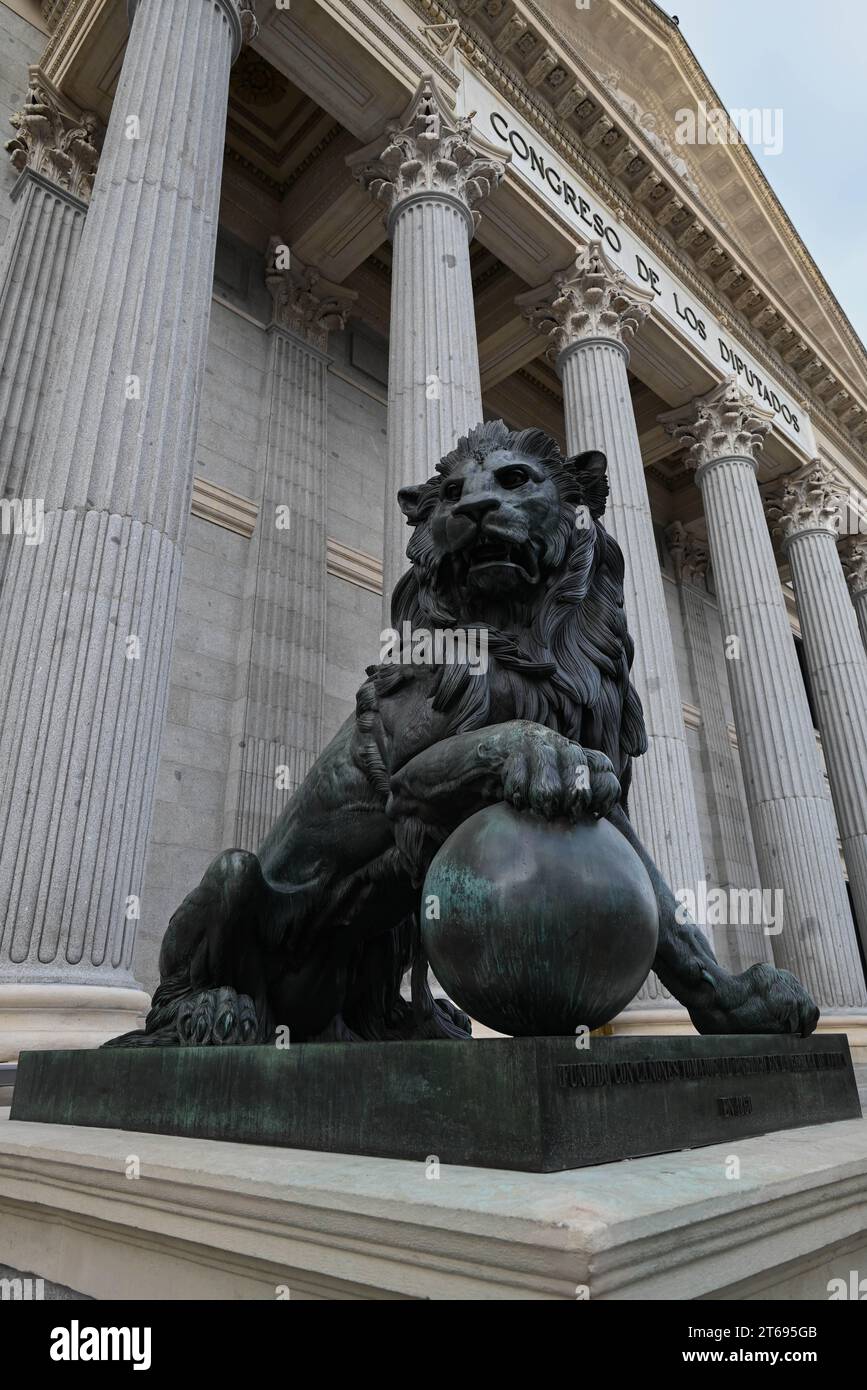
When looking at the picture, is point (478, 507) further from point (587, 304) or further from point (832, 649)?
point (832, 649)

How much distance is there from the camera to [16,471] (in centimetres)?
859

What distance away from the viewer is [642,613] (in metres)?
10.8

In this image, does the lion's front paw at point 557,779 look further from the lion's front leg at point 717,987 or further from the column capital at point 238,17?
the column capital at point 238,17

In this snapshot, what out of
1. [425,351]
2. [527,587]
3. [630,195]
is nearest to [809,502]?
[630,195]

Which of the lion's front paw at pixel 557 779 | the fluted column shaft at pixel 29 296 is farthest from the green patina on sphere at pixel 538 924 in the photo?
the fluted column shaft at pixel 29 296

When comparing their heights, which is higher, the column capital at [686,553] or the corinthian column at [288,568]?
the column capital at [686,553]

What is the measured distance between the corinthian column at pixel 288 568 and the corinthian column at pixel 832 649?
32.4 feet

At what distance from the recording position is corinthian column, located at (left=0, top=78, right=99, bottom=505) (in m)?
8.84

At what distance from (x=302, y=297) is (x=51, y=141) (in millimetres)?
4223

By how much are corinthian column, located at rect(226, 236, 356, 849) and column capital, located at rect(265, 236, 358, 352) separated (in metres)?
0.02

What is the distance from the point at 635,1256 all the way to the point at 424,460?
314 inches

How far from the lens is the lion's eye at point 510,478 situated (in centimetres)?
257

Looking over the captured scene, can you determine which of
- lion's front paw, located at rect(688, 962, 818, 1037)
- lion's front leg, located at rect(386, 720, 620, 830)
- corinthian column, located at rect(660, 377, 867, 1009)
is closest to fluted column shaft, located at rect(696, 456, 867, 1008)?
corinthian column, located at rect(660, 377, 867, 1009)

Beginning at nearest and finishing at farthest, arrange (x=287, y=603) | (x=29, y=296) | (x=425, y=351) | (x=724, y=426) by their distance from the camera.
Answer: (x=425, y=351) → (x=29, y=296) → (x=287, y=603) → (x=724, y=426)
